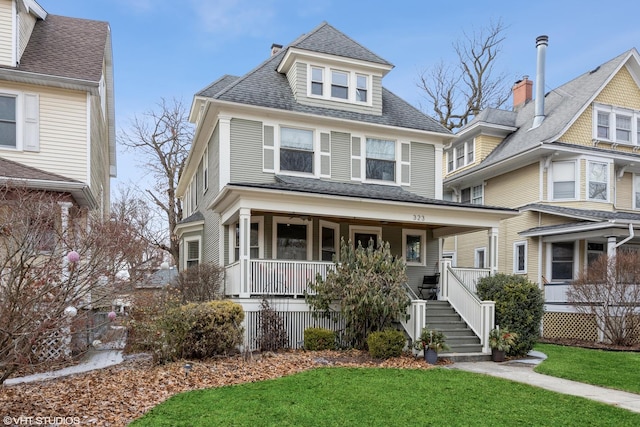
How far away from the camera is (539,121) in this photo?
19.5 metres

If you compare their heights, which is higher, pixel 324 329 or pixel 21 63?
pixel 21 63

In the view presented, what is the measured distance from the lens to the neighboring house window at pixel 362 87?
15047 millimetres

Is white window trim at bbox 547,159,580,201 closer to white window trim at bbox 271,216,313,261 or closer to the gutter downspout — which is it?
the gutter downspout

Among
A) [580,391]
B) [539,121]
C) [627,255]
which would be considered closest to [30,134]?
[580,391]

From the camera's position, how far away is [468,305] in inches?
452

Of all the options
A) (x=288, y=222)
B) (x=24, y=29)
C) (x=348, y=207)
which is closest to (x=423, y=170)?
(x=348, y=207)

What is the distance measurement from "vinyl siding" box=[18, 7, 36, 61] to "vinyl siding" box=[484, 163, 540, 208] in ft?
57.0

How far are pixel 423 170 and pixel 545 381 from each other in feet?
27.5

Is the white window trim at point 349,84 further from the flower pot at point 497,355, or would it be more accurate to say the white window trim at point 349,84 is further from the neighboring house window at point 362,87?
the flower pot at point 497,355

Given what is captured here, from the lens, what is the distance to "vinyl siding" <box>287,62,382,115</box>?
14344 mm

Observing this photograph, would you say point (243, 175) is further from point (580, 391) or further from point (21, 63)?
point (580, 391)

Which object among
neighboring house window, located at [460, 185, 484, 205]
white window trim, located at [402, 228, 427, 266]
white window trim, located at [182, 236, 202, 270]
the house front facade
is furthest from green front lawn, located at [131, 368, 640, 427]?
neighboring house window, located at [460, 185, 484, 205]

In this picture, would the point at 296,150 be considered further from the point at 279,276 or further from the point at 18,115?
the point at 18,115

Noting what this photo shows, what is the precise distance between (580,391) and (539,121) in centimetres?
1457
